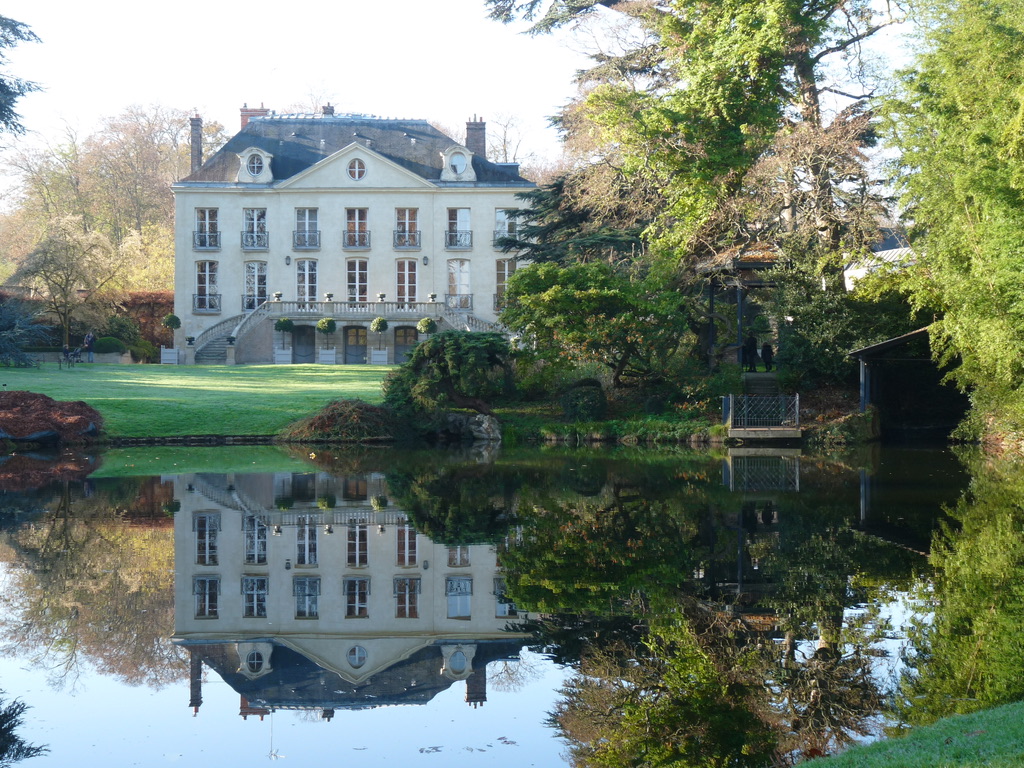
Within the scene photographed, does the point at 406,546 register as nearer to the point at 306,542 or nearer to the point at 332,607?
the point at 306,542

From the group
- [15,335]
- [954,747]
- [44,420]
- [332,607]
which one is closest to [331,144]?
[15,335]

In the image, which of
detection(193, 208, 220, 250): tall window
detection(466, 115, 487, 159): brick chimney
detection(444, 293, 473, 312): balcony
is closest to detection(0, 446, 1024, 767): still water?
detection(444, 293, 473, 312): balcony

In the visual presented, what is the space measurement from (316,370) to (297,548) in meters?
23.9

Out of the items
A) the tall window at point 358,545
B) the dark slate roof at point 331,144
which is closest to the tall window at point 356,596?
the tall window at point 358,545

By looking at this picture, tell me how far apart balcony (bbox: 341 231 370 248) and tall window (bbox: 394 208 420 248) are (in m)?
1.22

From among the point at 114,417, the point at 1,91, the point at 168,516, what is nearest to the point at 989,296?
the point at 168,516

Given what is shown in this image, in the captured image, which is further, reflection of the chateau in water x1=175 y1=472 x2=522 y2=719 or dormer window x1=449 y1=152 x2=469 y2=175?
dormer window x1=449 y1=152 x2=469 y2=175

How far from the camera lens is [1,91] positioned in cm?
2769

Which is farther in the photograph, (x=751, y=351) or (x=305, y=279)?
(x=305, y=279)

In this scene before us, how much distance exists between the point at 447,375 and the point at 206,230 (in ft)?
77.2

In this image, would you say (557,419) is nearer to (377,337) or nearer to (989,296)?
(989,296)

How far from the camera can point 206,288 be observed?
43594 millimetres

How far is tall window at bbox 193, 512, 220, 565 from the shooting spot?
9.84 m

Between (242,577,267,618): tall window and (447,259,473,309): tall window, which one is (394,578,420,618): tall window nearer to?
(242,577,267,618): tall window
